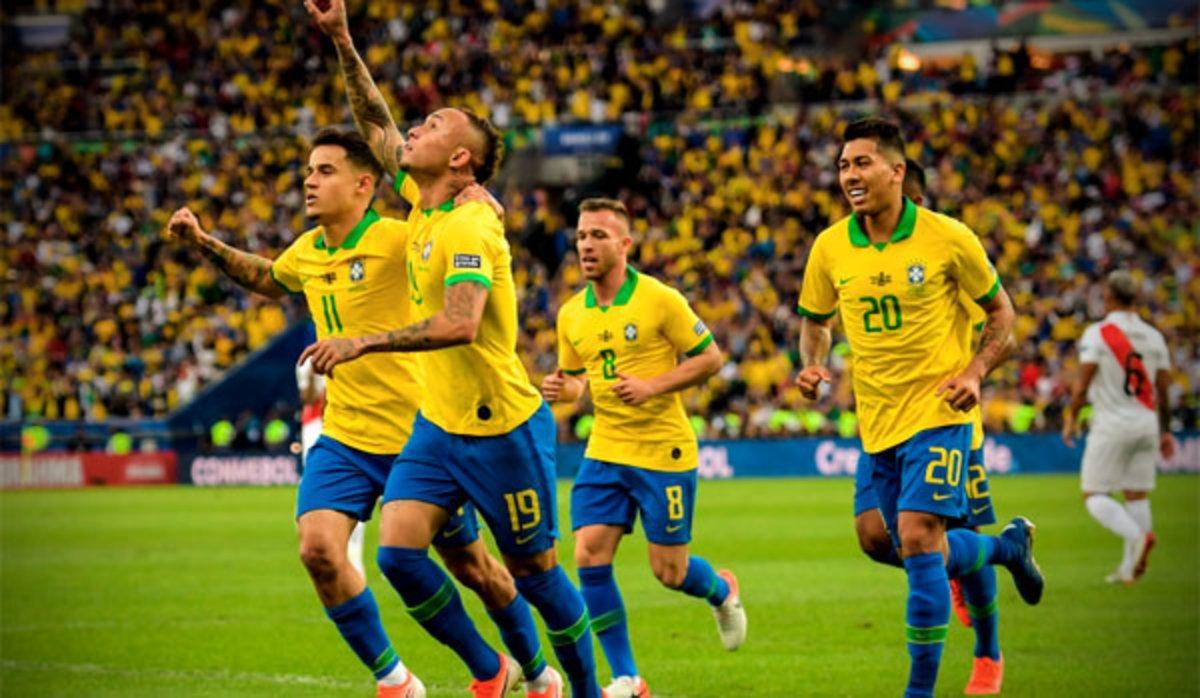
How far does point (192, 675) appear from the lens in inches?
407

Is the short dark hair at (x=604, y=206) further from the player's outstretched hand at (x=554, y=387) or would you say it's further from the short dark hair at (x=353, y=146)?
→ the short dark hair at (x=353, y=146)

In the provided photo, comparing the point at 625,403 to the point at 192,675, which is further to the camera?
the point at 192,675

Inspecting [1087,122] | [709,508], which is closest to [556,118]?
[1087,122]

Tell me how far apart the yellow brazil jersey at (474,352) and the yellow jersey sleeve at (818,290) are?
5.86 ft

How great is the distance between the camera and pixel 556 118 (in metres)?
42.2

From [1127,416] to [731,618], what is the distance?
5.14 m

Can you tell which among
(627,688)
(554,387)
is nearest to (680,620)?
(554,387)

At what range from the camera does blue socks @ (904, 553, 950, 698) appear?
305 inches

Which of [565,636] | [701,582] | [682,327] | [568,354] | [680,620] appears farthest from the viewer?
[680,620]

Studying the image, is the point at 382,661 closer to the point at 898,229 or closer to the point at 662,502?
the point at 662,502

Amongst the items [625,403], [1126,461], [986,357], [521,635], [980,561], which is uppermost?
[986,357]

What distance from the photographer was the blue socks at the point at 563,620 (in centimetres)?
761

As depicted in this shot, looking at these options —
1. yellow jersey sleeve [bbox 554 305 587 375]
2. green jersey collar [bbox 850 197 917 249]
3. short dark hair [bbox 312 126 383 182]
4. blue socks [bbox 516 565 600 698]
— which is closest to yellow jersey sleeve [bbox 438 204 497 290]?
short dark hair [bbox 312 126 383 182]

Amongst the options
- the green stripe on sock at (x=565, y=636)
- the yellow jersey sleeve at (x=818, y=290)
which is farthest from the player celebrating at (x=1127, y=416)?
the green stripe on sock at (x=565, y=636)
